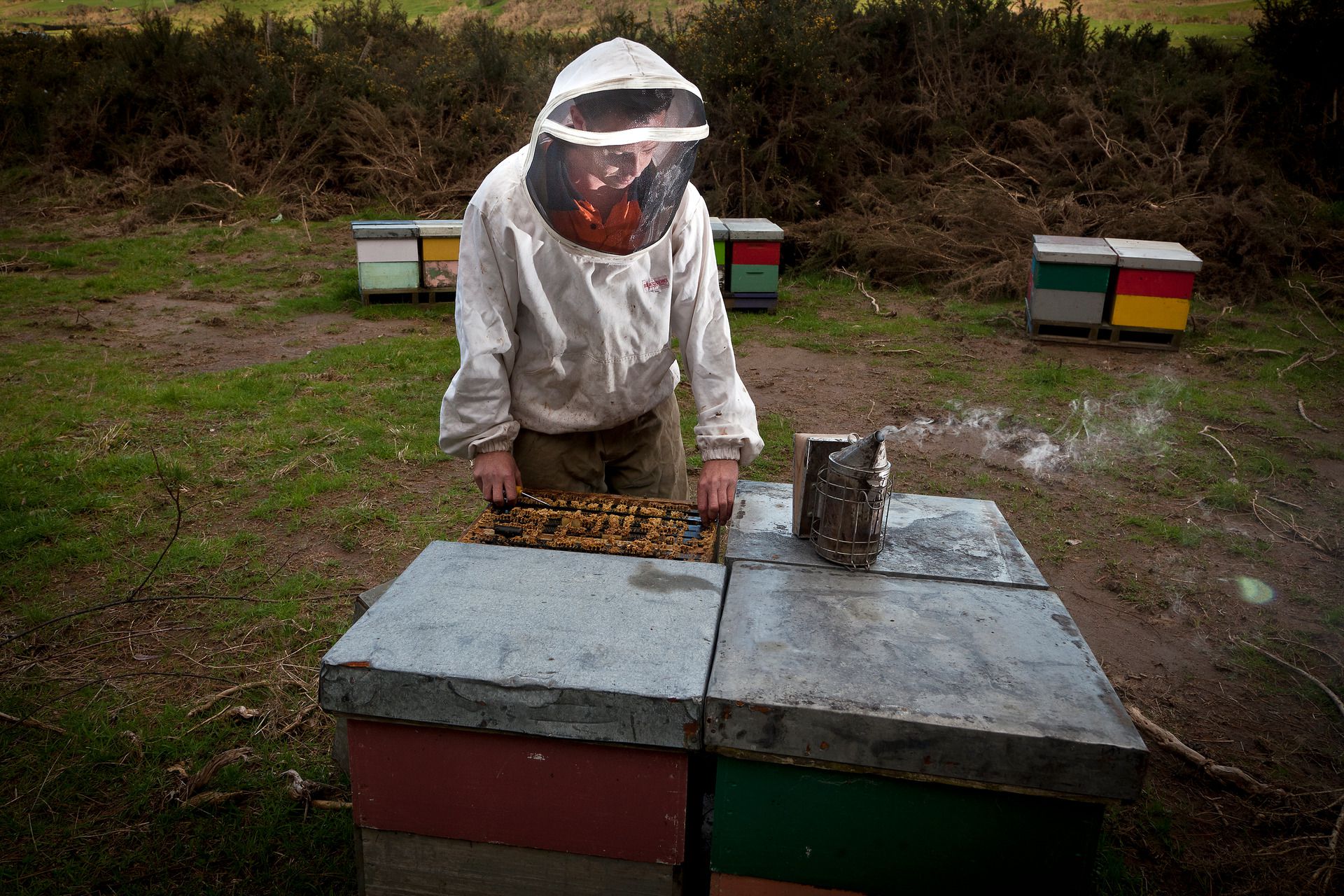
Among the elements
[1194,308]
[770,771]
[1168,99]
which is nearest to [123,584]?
[770,771]

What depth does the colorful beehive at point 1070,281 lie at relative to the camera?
5949mm

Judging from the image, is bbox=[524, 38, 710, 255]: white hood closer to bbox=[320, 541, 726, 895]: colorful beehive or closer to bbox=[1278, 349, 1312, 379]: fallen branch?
bbox=[320, 541, 726, 895]: colorful beehive

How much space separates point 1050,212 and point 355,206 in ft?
22.8

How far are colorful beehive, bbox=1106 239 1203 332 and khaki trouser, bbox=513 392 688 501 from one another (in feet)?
14.8

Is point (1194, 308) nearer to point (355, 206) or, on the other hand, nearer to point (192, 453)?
point (192, 453)

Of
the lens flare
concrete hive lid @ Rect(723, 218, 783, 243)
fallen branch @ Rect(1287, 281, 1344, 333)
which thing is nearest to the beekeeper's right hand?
the lens flare

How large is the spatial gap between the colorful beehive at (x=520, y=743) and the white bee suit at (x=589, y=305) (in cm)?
69

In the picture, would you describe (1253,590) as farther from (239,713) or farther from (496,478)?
(239,713)

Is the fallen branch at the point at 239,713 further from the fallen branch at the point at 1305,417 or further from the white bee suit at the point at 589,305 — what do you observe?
the fallen branch at the point at 1305,417

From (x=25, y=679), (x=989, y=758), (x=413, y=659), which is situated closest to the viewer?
(x=989, y=758)

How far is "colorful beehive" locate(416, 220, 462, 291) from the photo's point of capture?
6.52m

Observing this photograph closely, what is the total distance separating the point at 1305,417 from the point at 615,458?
A: 4.31m

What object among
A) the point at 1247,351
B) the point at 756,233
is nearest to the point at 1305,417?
the point at 1247,351

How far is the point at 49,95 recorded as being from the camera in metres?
11.0
